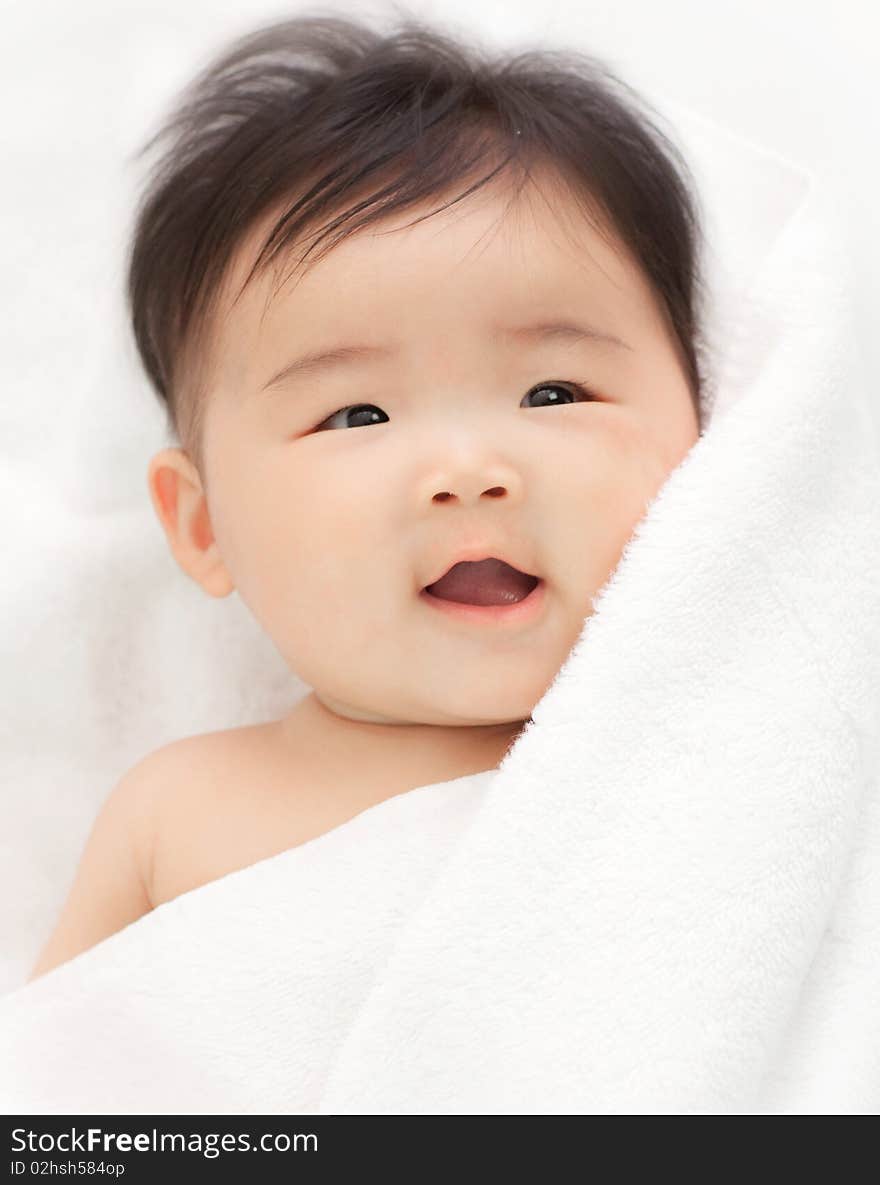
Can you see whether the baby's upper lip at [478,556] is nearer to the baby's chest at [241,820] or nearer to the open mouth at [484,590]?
the open mouth at [484,590]

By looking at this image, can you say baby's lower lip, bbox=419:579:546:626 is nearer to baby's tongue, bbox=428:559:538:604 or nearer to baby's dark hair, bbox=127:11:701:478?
baby's tongue, bbox=428:559:538:604

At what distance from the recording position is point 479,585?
129cm

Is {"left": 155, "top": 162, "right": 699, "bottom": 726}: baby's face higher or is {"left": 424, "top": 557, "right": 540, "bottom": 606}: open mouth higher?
{"left": 155, "top": 162, "right": 699, "bottom": 726}: baby's face

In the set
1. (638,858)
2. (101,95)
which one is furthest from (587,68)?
(638,858)

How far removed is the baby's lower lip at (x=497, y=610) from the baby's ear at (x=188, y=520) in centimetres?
29

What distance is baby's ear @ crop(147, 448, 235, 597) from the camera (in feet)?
4.85

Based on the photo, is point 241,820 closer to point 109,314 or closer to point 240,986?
point 240,986

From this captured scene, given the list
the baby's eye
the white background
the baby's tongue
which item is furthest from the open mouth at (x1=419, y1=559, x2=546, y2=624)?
the white background

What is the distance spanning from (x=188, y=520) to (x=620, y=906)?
608 mm

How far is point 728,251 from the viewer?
161cm

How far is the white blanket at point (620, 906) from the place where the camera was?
116 cm

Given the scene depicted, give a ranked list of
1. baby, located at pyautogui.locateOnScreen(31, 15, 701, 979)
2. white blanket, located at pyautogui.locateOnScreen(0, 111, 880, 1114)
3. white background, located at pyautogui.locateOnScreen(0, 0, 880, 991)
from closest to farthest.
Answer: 1. white blanket, located at pyautogui.locateOnScreen(0, 111, 880, 1114)
2. baby, located at pyautogui.locateOnScreen(31, 15, 701, 979)
3. white background, located at pyautogui.locateOnScreen(0, 0, 880, 991)

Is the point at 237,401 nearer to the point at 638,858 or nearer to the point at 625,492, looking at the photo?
the point at 625,492
